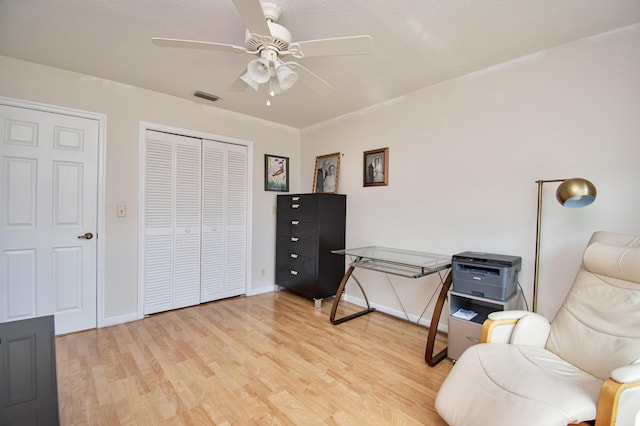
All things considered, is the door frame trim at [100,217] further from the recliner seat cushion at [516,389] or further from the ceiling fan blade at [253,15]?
the recliner seat cushion at [516,389]

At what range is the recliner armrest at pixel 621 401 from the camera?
3.46ft

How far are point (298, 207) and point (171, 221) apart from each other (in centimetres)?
145

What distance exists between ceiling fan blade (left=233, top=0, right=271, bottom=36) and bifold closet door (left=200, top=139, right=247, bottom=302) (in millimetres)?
2248

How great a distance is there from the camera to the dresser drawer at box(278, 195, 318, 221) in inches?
137

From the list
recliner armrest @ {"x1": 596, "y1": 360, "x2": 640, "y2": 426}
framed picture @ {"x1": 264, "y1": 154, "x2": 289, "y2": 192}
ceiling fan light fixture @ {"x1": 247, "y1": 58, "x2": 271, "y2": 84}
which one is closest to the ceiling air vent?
framed picture @ {"x1": 264, "y1": 154, "x2": 289, "y2": 192}

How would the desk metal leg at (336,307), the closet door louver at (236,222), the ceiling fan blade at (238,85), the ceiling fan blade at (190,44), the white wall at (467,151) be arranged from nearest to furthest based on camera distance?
the ceiling fan blade at (190,44)
the white wall at (467,151)
the ceiling fan blade at (238,85)
the desk metal leg at (336,307)
the closet door louver at (236,222)

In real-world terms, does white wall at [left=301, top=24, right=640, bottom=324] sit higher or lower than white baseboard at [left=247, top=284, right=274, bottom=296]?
higher

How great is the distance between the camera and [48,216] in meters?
2.57

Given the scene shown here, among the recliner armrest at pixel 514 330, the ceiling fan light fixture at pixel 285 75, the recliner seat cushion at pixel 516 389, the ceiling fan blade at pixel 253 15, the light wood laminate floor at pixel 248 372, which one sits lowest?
the light wood laminate floor at pixel 248 372

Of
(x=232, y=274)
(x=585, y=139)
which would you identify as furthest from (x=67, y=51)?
(x=585, y=139)

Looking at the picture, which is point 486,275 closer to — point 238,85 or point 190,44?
point 238,85

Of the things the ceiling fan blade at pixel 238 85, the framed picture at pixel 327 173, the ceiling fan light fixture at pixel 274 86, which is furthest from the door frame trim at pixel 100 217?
the framed picture at pixel 327 173

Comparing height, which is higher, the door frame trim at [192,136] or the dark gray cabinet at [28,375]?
the door frame trim at [192,136]

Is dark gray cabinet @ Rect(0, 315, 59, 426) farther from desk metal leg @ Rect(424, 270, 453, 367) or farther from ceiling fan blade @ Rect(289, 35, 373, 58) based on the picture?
desk metal leg @ Rect(424, 270, 453, 367)
